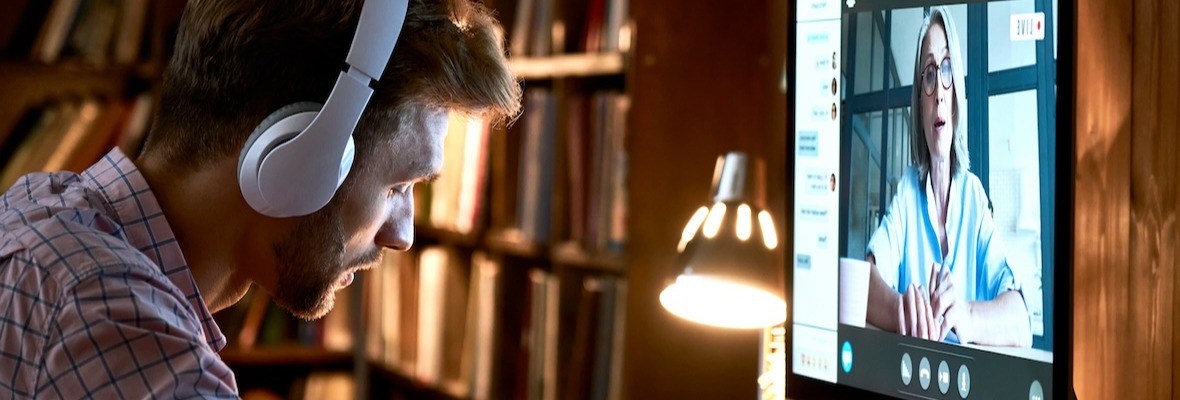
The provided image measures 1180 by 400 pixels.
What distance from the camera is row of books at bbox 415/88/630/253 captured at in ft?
6.68

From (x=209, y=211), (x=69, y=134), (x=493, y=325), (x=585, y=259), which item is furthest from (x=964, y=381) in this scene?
(x=69, y=134)

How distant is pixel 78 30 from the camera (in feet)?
9.07

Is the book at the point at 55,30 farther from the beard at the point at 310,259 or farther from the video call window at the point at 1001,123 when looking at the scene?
the video call window at the point at 1001,123

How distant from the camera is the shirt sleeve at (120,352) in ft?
2.59

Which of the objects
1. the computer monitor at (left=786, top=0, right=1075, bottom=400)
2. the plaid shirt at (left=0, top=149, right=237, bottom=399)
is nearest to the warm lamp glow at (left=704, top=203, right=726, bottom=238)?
the computer monitor at (left=786, top=0, right=1075, bottom=400)

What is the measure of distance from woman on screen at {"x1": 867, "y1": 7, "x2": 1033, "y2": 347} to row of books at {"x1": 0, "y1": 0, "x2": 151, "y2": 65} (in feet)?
7.36

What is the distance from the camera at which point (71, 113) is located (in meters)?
2.75

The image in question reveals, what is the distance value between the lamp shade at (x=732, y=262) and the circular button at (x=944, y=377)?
274mm

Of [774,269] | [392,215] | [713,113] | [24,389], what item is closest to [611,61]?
[713,113]

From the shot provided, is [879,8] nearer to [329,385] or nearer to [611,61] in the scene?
[611,61]

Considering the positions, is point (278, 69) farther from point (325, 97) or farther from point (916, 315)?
point (916, 315)

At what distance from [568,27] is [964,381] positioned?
4.47 ft

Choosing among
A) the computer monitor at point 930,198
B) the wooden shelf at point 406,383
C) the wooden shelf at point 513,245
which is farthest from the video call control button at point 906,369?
the wooden shelf at point 406,383

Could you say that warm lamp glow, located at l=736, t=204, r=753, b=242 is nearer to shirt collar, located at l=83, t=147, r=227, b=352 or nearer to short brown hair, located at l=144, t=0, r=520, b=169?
short brown hair, located at l=144, t=0, r=520, b=169
